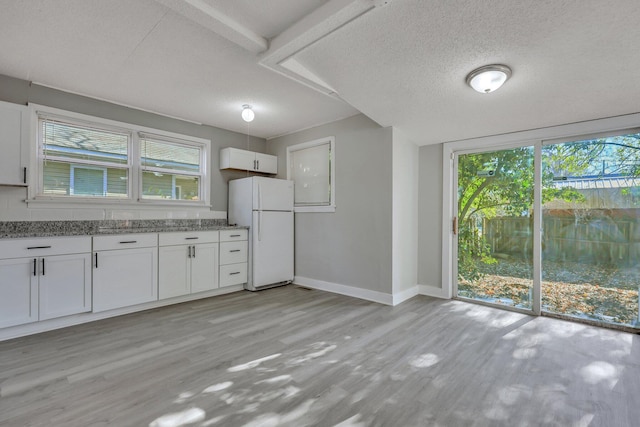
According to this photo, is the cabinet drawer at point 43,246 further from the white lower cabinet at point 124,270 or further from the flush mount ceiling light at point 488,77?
the flush mount ceiling light at point 488,77

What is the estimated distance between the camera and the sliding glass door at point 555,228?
9.99 feet

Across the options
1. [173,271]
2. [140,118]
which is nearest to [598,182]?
[173,271]

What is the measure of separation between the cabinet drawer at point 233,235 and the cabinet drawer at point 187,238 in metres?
0.09

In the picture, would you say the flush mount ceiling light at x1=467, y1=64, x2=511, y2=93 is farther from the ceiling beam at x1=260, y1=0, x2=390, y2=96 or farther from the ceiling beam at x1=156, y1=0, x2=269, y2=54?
the ceiling beam at x1=156, y1=0, x2=269, y2=54

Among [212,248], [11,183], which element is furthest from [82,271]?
[212,248]

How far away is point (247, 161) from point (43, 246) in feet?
8.90

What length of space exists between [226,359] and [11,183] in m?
2.73

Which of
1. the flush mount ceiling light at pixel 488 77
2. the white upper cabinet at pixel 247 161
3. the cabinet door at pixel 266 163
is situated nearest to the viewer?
the flush mount ceiling light at pixel 488 77

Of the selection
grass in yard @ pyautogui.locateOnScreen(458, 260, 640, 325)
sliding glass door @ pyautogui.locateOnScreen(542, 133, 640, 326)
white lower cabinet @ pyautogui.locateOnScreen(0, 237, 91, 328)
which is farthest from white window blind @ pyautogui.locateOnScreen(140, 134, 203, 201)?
sliding glass door @ pyautogui.locateOnScreen(542, 133, 640, 326)

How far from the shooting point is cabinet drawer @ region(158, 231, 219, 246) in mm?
3566

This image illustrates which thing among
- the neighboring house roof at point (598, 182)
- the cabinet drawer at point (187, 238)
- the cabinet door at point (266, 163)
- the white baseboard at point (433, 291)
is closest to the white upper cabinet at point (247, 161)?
the cabinet door at point (266, 163)

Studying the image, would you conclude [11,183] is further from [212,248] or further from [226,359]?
[226,359]

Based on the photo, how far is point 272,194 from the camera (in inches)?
179

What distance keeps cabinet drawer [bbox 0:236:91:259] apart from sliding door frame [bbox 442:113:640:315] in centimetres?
418
